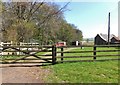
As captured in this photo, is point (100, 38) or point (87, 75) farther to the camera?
point (100, 38)

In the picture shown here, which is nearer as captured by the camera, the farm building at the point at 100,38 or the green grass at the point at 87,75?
the green grass at the point at 87,75

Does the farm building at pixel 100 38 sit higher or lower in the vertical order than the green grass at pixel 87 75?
higher

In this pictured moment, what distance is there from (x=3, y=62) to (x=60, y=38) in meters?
67.6

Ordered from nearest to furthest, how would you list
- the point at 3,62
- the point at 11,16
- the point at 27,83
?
the point at 27,83 < the point at 3,62 < the point at 11,16

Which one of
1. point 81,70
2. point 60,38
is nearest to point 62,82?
point 81,70

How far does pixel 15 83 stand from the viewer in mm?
8789

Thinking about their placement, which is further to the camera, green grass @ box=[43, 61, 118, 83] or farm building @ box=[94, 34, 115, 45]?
farm building @ box=[94, 34, 115, 45]

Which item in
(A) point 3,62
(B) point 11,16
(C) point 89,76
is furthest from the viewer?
(B) point 11,16

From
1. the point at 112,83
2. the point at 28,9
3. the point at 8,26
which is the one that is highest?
the point at 28,9

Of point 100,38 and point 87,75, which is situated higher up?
point 100,38

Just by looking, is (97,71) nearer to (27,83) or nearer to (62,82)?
(62,82)

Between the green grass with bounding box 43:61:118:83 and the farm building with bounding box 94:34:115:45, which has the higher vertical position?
the farm building with bounding box 94:34:115:45

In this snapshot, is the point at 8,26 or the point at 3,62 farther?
the point at 8,26

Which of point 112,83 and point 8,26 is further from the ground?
point 8,26
